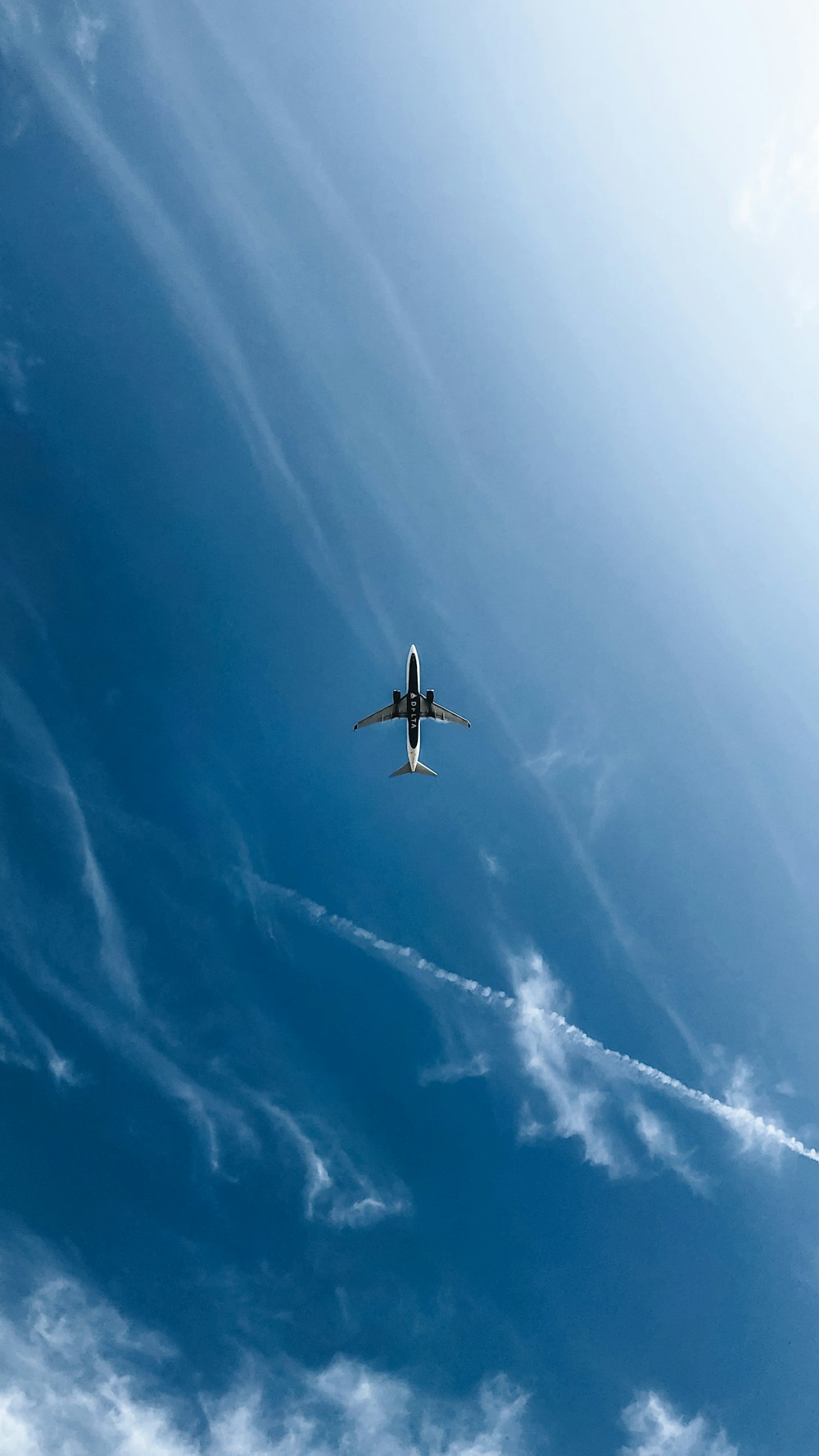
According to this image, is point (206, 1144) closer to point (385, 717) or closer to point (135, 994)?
point (135, 994)

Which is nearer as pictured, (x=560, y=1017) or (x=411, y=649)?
(x=411, y=649)

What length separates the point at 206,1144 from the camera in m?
101

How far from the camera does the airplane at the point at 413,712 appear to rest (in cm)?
9338

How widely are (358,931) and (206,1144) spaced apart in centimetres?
3256

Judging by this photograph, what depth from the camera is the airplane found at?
3676 inches

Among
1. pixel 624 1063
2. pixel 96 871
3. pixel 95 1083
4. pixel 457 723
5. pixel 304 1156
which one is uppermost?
pixel 457 723

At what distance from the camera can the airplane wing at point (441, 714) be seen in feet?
311

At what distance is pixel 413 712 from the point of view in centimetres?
9381

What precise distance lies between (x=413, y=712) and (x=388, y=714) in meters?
3.70

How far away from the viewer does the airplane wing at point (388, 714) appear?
309 feet

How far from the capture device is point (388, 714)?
96000 millimetres

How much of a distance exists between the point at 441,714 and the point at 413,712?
5.55 meters

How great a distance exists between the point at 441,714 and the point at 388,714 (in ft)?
22.5

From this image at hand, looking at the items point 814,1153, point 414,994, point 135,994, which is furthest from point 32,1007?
point 814,1153
